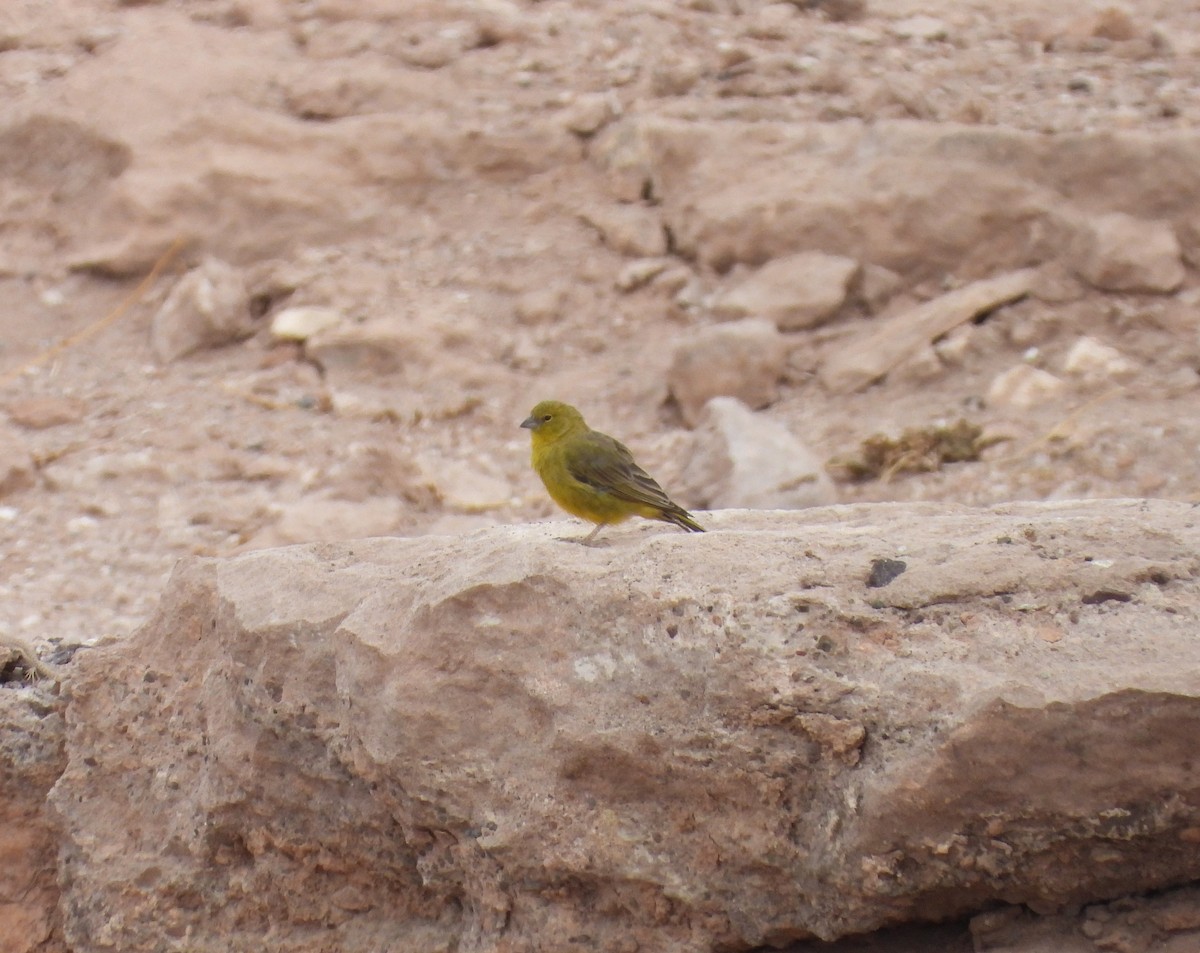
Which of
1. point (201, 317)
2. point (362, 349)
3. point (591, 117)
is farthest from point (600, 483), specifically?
point (591, 117)

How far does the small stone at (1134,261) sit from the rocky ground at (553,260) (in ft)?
0.05

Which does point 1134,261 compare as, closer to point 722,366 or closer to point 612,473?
point 722,366

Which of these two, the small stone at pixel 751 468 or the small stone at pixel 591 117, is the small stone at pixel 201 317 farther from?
the small stone at pixel 751 468

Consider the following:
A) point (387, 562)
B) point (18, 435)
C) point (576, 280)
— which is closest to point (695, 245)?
point (576, 280)

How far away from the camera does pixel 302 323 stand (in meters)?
7.69

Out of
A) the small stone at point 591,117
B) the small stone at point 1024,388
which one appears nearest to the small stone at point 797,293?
the small stone at point 1024,388

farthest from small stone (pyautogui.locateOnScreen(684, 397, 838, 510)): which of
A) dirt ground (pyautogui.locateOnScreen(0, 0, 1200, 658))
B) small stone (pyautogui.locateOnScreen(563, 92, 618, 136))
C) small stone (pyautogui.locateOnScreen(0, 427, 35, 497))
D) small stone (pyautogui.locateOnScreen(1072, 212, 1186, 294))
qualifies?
small stone (pyautogui.locateOnScreen(0, 427, 35, 497))

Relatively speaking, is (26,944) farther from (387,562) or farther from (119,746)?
→ (387,562)

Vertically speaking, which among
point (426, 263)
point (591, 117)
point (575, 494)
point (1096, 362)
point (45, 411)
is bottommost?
point (45, 411)

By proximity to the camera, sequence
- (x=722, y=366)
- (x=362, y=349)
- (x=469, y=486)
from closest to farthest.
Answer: (x=469, y=486) < (x=722, y=366) < (x=362, y=349)

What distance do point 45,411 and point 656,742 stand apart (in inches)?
206

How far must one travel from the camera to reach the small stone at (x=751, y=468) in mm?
6230

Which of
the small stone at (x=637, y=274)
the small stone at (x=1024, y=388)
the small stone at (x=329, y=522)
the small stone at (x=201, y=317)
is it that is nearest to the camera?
the small stone at (x=329, y=522)

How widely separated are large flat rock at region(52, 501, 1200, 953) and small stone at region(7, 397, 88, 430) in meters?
3.88
